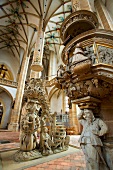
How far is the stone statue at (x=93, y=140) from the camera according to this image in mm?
1403

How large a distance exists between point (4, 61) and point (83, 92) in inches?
664

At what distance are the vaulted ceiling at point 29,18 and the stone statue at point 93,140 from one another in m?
8.57

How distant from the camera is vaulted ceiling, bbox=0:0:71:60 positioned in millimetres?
9086

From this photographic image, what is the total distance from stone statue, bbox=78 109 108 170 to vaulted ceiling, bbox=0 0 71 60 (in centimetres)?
857

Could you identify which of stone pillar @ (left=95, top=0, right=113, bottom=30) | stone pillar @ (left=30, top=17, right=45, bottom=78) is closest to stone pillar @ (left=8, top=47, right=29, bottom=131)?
stone pillar @ (left=30, top=17, right=45, bottom=78)

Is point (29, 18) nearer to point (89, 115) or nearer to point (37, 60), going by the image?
point (37, 60)

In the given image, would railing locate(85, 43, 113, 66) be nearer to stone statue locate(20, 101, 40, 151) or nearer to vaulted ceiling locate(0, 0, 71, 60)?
stone statue locate(20, 101, 40, 151)

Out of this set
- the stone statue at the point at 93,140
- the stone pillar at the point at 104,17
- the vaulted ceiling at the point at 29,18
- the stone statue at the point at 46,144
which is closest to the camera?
the stone statue at the point at 93,140

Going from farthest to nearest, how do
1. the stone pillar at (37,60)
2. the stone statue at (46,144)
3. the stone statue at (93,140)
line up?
the stone pillar at (37,60)
the stone statue at (46,144)
the stone statue at (93,140)

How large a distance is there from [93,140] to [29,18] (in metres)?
12.2

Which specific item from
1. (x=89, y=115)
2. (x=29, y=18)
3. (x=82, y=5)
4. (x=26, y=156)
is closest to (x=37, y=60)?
(x=82, y=5)

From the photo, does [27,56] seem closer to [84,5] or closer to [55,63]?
[55,63]

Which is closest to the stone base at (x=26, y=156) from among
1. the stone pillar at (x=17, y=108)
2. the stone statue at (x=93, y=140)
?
the stone statue at (x=93, y=140)

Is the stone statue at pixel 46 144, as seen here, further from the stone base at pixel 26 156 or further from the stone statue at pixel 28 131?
the stone statue at pixel 28 131
